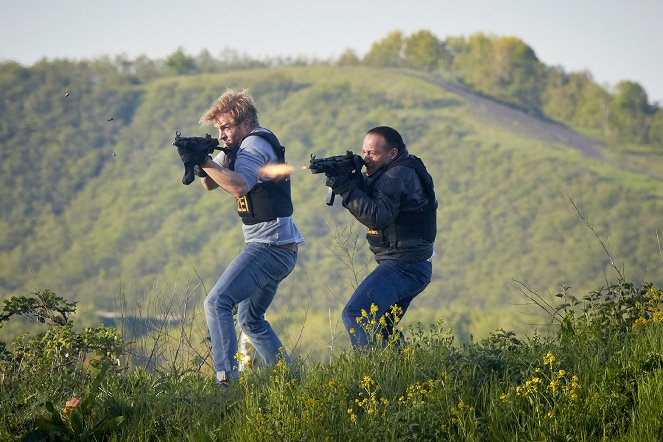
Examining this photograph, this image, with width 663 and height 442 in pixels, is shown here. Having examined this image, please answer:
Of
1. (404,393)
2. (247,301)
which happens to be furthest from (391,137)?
(404,393)

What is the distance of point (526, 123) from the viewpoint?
95.6 meters

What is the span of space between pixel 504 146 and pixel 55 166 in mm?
39378

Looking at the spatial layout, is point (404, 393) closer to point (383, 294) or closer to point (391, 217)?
point (383, 294)

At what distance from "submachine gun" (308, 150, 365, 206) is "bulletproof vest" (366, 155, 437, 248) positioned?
0.18 metres

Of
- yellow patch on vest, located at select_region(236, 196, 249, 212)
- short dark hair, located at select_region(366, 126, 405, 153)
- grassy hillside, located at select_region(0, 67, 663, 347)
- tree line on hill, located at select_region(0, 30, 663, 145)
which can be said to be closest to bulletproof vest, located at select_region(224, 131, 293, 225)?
yellow patch on vest, located at select_region(236, 196, 249, 212)

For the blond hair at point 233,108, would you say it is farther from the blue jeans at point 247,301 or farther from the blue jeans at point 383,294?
the blue jeans at point 383,294

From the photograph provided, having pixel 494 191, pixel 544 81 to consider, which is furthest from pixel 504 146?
pixel 544 81

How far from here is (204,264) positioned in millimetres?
76562

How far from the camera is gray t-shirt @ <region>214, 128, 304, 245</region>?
687 cm

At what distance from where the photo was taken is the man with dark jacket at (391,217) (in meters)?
6.50

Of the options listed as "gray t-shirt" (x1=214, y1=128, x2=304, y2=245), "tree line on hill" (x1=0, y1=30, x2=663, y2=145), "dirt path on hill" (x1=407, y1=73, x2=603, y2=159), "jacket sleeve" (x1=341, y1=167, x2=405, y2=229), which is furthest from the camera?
"tree line on hill" (x1=0, y1=30, x2=663, y2=145)

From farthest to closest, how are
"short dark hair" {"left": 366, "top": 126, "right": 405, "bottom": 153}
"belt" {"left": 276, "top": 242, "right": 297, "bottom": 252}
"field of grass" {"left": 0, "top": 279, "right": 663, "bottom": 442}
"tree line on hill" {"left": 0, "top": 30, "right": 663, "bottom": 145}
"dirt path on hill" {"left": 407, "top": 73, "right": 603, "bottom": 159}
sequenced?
1. "tree line on hill" {"left": 0, "top": 30, "right": 663, "bottom": 145}
2. "dirt path on hill" {"left": 407, "top": 73, "right": 603, "bottom": 159}
3. "belt" {"left": 276, "top": 242, "right": 297, "bottom": 252}
4. "short dark hair" {"left": 366, "top": 126, "right": 405, "bottom": 153}
5. "field of grass" {"left": 0, "top": 279, "right": 663, "bottom": 442}

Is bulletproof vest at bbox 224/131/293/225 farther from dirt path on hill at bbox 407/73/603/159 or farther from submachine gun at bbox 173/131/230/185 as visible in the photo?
dirt path on hill at bbox 407/73/603/159

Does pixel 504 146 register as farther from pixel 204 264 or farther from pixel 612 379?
pixel 612 379
